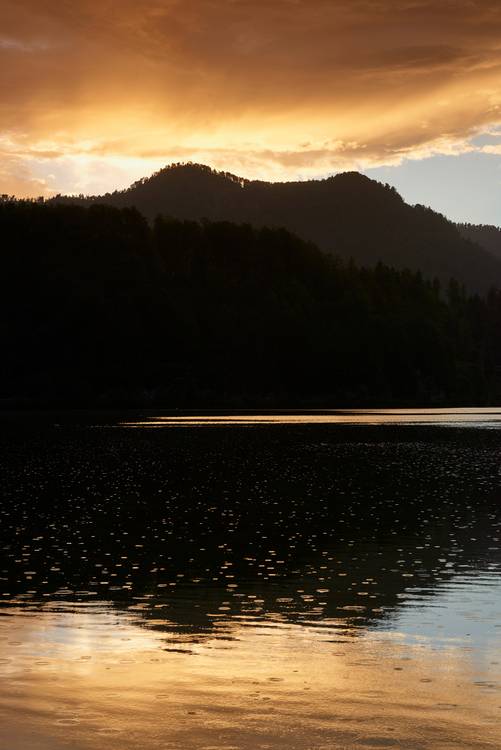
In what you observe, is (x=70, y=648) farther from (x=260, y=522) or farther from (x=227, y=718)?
(x=260, y=522)

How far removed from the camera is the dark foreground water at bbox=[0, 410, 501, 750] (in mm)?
16938

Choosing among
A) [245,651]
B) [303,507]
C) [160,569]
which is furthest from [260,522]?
[245,651]

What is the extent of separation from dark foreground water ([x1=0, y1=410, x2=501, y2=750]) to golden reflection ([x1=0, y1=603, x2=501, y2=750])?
0.06 meters

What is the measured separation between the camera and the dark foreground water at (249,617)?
55.6 ft

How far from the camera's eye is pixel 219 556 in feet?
128

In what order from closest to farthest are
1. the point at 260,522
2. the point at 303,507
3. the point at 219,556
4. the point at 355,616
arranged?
the point at 355,616 → the point at 219,556 → the point at 260,522 → the point at 303,507

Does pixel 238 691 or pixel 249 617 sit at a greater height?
pixel 238 691

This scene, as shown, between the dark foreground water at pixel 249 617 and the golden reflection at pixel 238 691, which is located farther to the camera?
the dark foreground water at pixel 249 617

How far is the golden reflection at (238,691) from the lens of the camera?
16094 mm

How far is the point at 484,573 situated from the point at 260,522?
1730 centimetres

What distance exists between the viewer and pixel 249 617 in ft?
88.6

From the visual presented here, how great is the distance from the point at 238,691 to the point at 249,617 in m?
8.02

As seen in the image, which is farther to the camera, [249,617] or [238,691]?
[249,617]

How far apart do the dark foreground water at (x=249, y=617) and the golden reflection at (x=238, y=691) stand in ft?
0.19
